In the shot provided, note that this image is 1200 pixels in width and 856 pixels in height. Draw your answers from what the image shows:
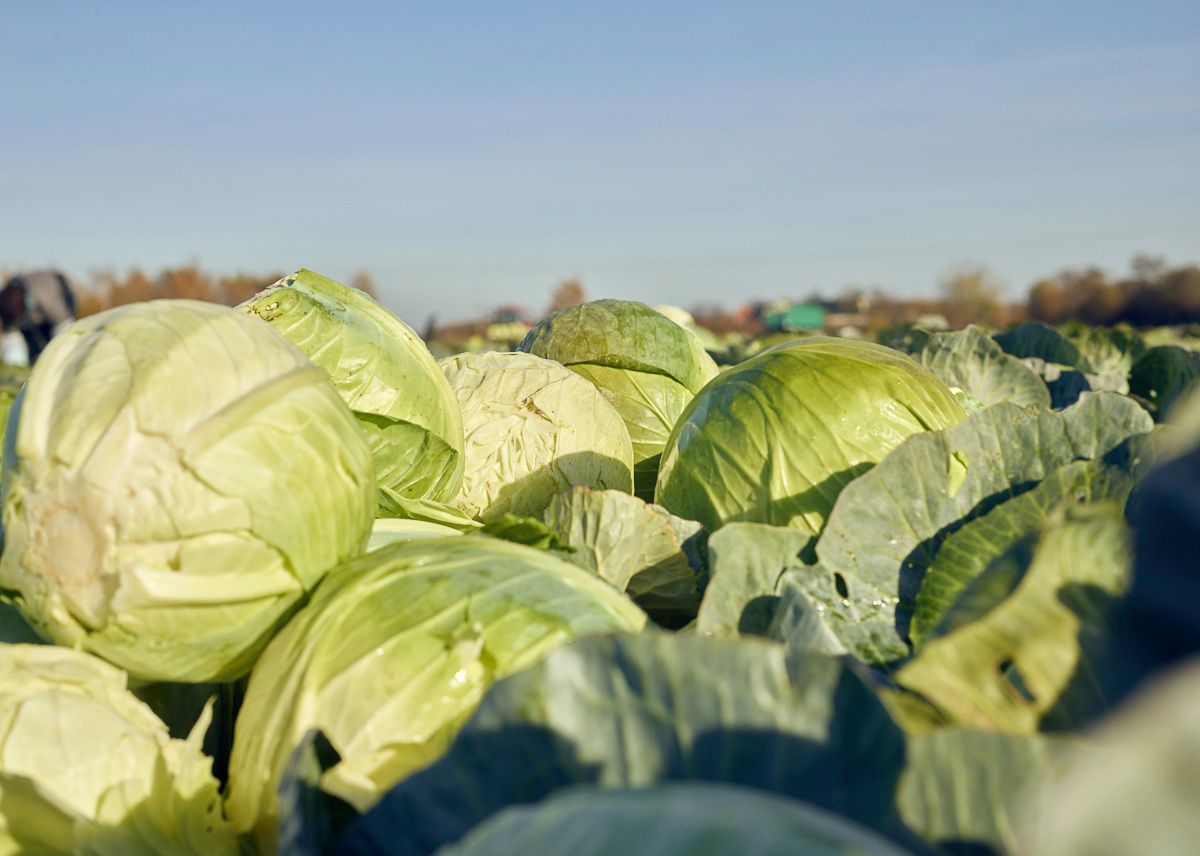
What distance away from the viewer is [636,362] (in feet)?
12.6

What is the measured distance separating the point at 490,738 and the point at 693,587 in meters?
1.23

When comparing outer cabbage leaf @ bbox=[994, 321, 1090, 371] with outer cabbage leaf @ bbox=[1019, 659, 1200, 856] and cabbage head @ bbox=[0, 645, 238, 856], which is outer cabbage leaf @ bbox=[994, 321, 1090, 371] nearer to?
cabbage head @ bbox=[0, 645, 238, 856]

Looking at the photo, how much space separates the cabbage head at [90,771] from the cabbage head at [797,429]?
4.40 feet

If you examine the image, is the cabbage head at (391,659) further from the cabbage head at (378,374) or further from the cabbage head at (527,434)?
the cabbage head at (527,434)

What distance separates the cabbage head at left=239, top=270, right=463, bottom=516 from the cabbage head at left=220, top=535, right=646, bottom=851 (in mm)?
699

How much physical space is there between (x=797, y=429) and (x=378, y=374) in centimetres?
102

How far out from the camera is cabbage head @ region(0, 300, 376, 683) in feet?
4.56

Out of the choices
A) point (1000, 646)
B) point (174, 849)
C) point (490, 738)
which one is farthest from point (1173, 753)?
point (174, 849)

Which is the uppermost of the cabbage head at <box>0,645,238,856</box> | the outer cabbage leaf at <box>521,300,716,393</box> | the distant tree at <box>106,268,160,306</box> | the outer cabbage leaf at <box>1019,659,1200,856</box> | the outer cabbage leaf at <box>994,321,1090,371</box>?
the outer cabbage leaf at <box>1019,659,1200,856</box>

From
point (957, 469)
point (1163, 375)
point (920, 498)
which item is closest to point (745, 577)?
point (920, 498)

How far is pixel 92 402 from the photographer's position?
1.42m

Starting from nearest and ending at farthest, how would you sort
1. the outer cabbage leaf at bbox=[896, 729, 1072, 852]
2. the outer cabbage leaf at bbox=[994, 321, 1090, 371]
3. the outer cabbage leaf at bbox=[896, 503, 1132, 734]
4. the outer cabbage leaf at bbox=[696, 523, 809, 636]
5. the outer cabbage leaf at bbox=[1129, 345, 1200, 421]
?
the outer cabbage leaf at bbox=[896, 729, 1072, 852], the outer cabbage leaf at bbox=[896, 503, 1132, 734], the outer cabbage leaf at bbox=[696, 523, 809, 636], the outer cabbage leaf at bbox=[1129, 345, 1200, 421], the outer cabbage leaf at bbox=[994, 321, 1090, 371]

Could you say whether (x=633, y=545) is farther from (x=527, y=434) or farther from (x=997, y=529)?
(x=527, y=434)

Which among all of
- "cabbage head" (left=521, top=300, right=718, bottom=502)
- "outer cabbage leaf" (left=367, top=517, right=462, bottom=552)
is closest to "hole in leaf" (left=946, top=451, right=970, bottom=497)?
"outer cabbage leaf" (left=367, top=517, right=462, bottom=552)
